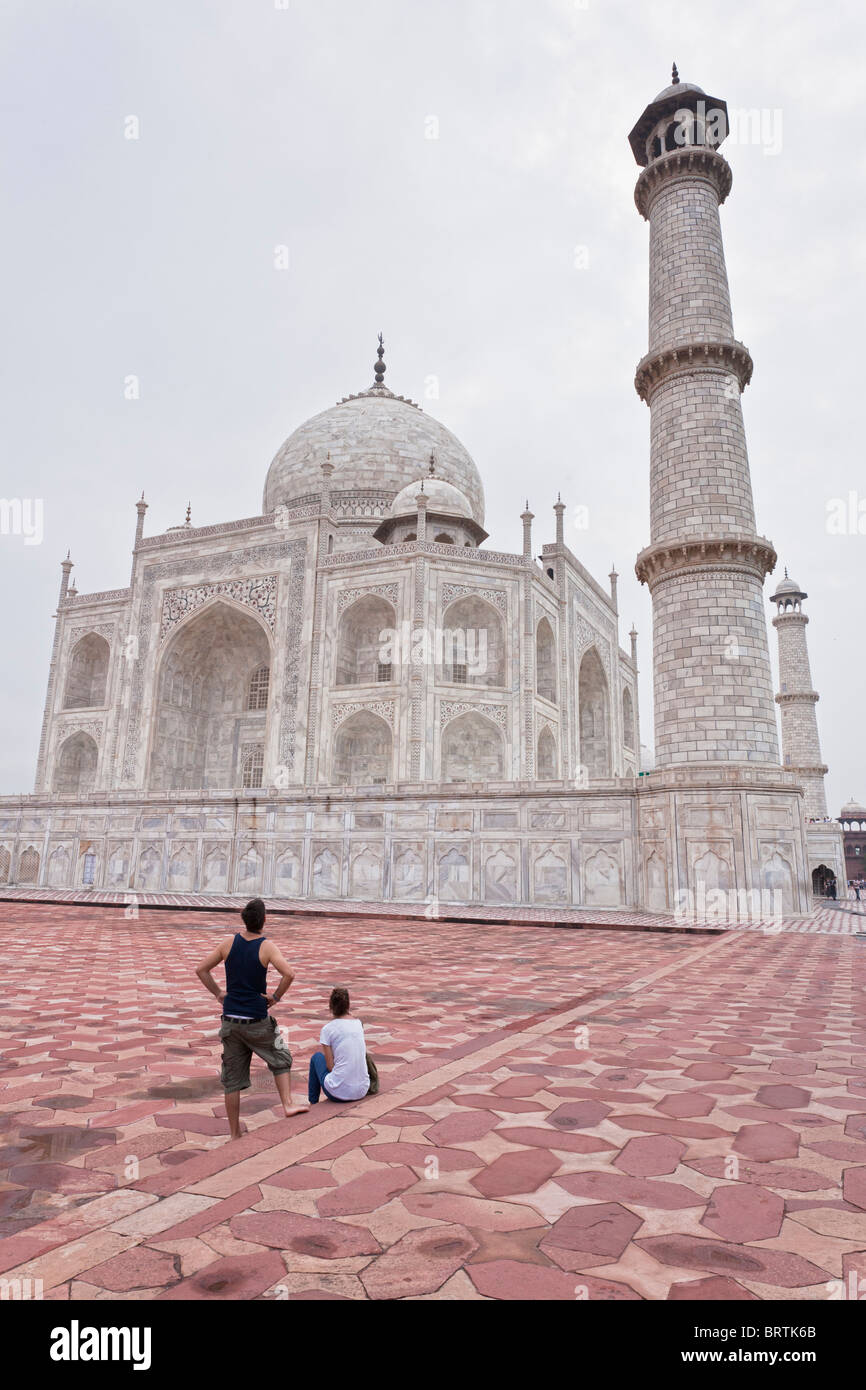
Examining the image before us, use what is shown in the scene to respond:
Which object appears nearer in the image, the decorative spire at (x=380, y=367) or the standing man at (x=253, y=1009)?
the standing man at (x=253, y=1009)

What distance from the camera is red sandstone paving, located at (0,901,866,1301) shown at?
1.73m

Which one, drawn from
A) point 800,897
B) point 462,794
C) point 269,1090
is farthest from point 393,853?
point 269,1090

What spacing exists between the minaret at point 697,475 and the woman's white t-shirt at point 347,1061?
9037 mm

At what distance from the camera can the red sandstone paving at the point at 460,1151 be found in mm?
1728

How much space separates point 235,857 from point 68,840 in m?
4.30

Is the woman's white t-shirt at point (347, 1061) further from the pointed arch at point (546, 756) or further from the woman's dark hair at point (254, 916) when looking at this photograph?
the pointed arch at point (546, 756)

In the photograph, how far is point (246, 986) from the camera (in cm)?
286

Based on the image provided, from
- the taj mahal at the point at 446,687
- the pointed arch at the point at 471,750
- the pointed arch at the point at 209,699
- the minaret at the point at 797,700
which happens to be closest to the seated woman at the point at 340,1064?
the taj mahal at the point at 446,687

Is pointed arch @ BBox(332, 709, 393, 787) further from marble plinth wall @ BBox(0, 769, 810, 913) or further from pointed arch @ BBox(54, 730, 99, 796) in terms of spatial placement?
pointed arch @ BBox(54, 730, 99, 796)

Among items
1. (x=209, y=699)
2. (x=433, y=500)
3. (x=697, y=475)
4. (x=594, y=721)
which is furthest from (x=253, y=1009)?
(x=594, y=721)

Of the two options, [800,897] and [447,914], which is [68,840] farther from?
[800,897]

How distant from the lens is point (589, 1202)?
208 cm

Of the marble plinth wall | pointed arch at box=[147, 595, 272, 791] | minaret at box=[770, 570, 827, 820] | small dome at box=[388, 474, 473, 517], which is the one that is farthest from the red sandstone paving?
minaret at box=[770, 570, 827, 820]

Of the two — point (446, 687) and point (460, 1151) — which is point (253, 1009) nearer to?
point (460, 1151)
